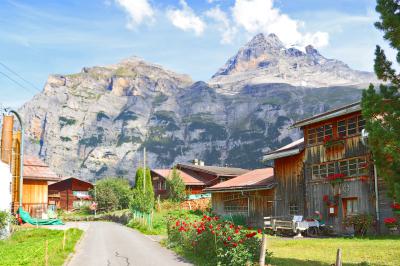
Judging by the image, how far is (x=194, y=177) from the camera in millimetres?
66562

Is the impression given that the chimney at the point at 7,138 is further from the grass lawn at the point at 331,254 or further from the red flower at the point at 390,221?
the red flower at the point at 390,221

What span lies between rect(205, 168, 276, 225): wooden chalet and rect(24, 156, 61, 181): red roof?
51.8 ft

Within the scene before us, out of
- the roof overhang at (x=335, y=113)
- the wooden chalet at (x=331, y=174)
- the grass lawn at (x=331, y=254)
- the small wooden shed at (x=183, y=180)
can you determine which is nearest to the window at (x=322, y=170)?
the wooden chalet at (x=331, y=174)

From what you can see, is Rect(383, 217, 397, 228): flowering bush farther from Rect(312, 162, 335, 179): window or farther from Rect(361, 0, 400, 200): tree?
Rect(361, 0, 400, 200): tree

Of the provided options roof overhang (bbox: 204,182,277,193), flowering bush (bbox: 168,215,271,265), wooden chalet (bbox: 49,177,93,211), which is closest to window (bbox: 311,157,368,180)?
roof overhang (bbox: 204,182,277,193)

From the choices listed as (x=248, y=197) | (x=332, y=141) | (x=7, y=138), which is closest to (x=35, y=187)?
(x=7, y=138)

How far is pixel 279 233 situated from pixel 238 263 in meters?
19.1

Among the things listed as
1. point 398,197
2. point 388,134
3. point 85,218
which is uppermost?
point 388,134

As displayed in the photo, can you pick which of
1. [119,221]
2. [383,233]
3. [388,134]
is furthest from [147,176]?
[388,134]

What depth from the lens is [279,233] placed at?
108ft

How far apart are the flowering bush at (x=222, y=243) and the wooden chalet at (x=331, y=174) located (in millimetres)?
13565

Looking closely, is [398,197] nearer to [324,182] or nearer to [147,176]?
[324,182]

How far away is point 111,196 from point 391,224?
4936 centimetres

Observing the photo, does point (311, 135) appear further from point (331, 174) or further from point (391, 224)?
point (391, 224)
